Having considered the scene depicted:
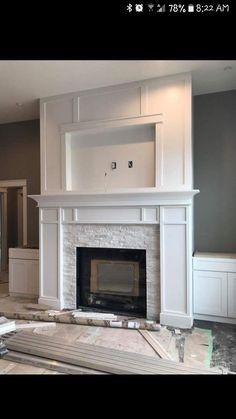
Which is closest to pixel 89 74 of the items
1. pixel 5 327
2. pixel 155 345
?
pixel 5 327

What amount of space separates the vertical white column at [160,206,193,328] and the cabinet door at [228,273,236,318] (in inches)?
21.4

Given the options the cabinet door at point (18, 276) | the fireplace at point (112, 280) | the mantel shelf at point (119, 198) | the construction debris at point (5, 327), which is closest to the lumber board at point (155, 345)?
the fireplace at point (112, 280)

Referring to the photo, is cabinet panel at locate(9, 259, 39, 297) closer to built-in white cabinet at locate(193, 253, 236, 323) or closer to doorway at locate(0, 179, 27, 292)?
doorway at locate(0, 179, 27, 292)

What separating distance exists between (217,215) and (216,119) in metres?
1.47

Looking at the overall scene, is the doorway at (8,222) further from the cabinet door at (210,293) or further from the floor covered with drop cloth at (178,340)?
the cabinet door at (210,293)

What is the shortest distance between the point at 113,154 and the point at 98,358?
9.20 ft

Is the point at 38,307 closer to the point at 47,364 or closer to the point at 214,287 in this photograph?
the point at 47,364

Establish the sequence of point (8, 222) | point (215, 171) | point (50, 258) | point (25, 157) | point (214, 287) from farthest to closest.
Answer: point (8, 222) < point (25, 157) < point (50, 258) < point (215, 171) < point (214, 287)

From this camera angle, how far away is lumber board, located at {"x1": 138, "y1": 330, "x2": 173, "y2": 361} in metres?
2.60

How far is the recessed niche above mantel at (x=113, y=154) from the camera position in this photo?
3.66 m

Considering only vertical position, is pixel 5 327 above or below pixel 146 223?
below

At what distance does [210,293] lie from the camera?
3484mm
